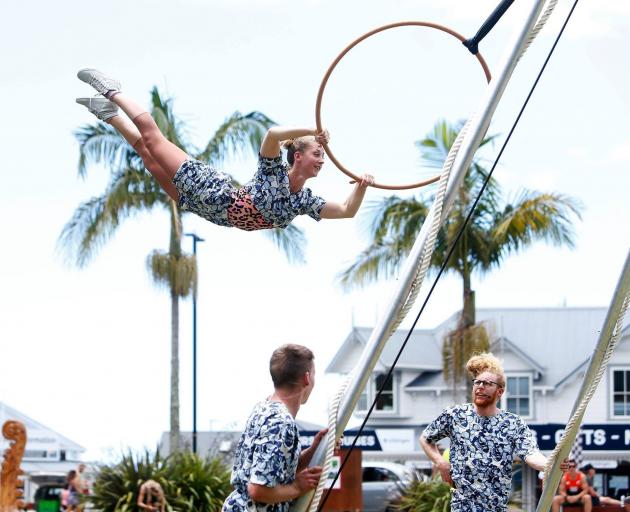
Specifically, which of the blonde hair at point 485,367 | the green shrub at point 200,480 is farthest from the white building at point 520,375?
the blonde hair at point 485,367

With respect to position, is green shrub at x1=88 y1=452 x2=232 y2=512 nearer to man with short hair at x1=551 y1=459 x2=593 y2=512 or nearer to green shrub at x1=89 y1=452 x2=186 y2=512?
green shrub at x1=89 y1=452 x2=186 y2=512

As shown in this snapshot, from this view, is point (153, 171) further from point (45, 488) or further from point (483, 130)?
point (45, 488)

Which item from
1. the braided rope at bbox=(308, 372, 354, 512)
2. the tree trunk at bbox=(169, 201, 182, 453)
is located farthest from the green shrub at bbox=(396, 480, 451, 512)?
the braided rope at bbox=(308, 372, 354, 512)

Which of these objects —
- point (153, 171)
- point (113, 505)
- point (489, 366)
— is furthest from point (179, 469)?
point (153, 171)

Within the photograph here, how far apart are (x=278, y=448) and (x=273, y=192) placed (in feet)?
4.32

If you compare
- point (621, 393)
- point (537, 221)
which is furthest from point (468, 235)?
point (621, 393)

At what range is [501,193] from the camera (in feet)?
98.1

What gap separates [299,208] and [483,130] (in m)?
1.22

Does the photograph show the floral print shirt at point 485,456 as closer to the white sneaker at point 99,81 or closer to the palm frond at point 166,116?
the white sneaker at point 99,81

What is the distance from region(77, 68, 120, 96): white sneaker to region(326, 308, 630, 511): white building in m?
37.4

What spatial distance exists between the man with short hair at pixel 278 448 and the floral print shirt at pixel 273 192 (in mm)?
971

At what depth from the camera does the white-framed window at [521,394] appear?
46656 mm

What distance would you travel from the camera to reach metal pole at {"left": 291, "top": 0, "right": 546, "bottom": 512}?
4.55 metres

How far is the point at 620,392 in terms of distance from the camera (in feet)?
149
